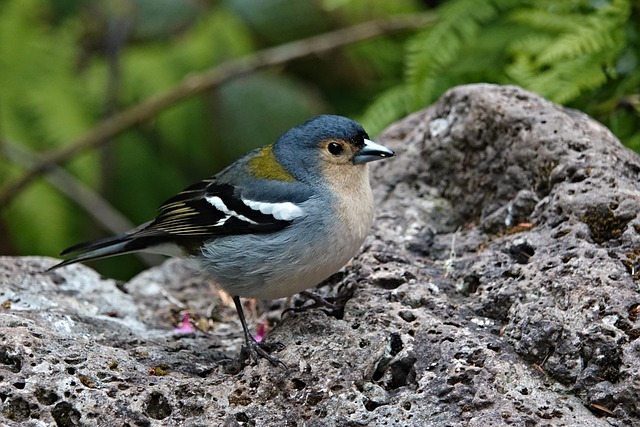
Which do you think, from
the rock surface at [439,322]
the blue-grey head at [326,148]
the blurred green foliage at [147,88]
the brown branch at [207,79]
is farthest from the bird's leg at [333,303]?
the blurred green foliage at [147,88]

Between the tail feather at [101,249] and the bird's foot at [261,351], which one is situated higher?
the tail feather at [101,249]

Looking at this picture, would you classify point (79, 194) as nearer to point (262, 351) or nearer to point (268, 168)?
point (268, 168)

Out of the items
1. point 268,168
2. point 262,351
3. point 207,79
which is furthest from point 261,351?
point 207,79

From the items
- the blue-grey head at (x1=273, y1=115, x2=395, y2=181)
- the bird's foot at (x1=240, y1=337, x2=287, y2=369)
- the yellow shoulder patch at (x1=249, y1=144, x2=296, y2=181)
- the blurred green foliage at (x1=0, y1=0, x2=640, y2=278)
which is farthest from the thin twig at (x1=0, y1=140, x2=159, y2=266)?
the bird's foot at (x1=240, y1=337, x2=287, y2=369)

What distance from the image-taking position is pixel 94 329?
12.2 ft

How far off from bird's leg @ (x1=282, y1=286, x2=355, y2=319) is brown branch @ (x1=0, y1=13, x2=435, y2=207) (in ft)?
8.83

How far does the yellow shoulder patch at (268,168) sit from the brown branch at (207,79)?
80.5 inches

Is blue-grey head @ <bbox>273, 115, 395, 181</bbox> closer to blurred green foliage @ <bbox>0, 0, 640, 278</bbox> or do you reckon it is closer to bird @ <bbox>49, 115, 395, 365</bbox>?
bird @ <bbox>49, 115, 395, 365</bbox>

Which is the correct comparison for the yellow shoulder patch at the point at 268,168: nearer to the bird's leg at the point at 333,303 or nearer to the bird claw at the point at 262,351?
the bird's leg at the point at 333,303

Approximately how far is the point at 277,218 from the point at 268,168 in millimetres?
403

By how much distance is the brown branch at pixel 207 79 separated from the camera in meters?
5.92

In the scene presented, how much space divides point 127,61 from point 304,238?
3995mm

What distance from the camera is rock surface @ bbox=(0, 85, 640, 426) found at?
2.92 m

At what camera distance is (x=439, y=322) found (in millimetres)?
3262
